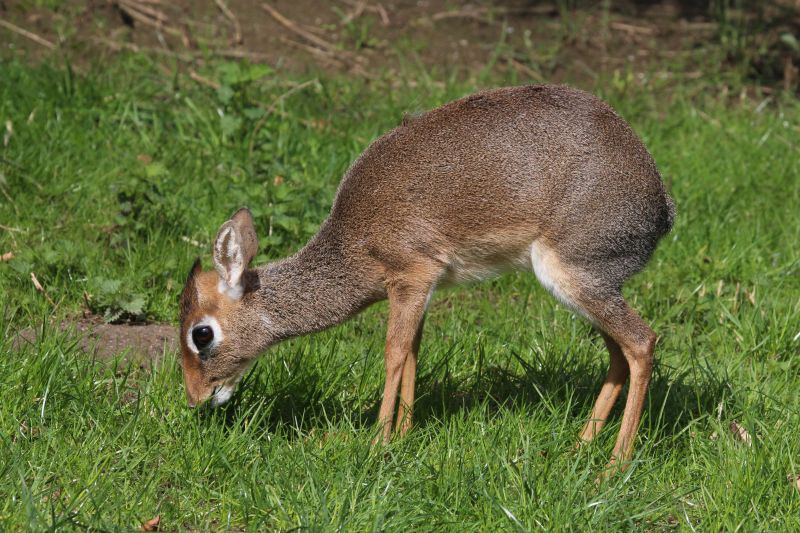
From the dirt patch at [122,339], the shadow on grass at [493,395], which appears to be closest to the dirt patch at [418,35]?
the dirt patch at [122,339]

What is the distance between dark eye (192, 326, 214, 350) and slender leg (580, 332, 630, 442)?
147cm

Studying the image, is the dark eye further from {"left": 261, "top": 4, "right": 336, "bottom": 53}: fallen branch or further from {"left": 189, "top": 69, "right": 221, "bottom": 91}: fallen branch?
{"left": 261, "top": 4, "right": 336, "bottom": 53}: fallen branch

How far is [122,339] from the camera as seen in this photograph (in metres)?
4.79

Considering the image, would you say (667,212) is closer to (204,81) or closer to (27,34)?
(204,81)

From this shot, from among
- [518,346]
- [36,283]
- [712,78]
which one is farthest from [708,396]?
[712,78]

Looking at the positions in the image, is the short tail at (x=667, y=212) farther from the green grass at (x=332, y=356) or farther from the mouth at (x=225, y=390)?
the mouth at (x=225, y=390)

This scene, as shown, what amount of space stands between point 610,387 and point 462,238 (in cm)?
86

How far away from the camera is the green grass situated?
360 cm

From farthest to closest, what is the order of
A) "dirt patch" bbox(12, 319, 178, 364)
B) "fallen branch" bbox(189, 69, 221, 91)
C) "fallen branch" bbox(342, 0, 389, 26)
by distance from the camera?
1. "fallen branch" bbox(342, 0, 389, 26)
2. "fallen branch" bbox(189, 69, 221, 91)
3. "dirt patch" bbox(12, 319, 178, 364)

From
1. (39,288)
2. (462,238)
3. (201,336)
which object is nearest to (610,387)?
(462,238)

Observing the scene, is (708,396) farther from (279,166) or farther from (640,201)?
(279,166)

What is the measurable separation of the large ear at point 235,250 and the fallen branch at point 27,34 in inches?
146

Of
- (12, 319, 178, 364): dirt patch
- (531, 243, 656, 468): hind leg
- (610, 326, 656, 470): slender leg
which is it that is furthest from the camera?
(12, 319, 178, 364): dirt patch

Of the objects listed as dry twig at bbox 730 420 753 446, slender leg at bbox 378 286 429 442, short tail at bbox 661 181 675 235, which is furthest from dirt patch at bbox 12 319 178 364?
dry twig at bbox 730 420 753 446
